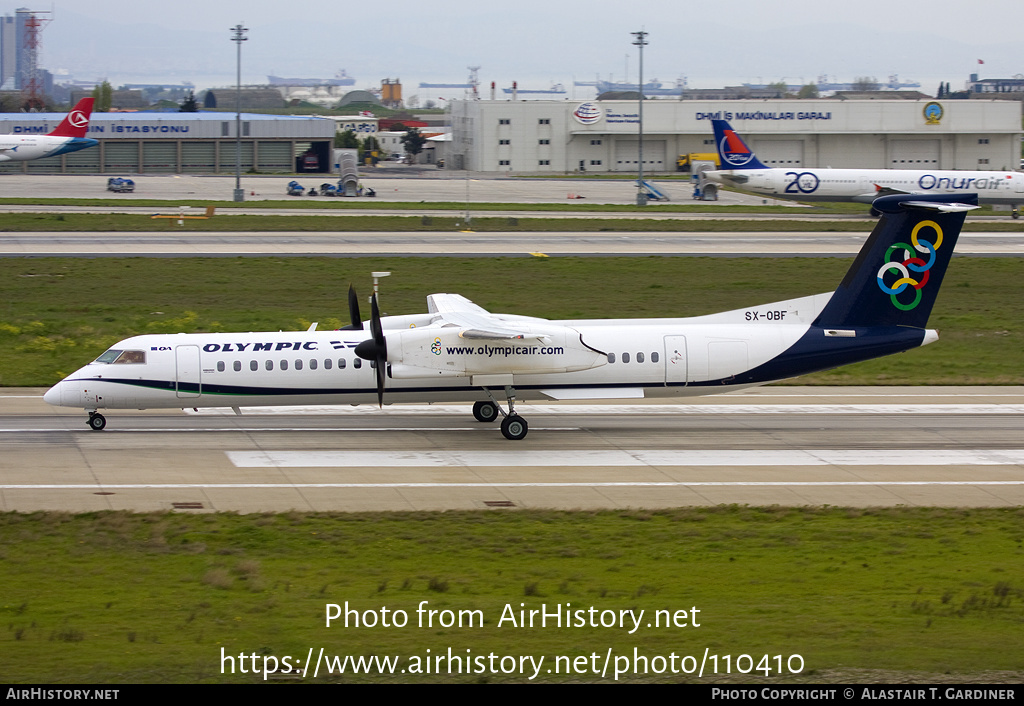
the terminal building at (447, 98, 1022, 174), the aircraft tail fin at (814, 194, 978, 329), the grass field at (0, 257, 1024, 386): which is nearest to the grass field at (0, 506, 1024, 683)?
the aircraft tail fin at (814, 194, 978, 329)

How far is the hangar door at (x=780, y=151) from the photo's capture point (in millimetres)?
134125

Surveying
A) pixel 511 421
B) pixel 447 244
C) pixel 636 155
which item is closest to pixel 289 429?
pixel 511 421

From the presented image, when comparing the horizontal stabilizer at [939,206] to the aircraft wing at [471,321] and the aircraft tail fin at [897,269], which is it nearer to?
the aircraft tail fin at [897,269]

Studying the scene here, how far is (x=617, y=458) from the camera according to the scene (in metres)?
26.5

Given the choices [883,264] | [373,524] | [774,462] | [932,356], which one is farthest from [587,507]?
[932,356]

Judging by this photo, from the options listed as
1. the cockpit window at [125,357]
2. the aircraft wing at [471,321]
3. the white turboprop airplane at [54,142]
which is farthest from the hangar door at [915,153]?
the cockpit window at [125,357]

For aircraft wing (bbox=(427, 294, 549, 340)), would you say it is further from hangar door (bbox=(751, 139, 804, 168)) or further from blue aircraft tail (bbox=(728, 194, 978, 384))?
hangar door (bbox=(751, 139, 804, 168))

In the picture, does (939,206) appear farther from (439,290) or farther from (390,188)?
(390,188)

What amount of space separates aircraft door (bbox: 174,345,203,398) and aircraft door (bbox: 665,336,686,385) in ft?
40.5

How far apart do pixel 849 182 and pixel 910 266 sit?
62.3m

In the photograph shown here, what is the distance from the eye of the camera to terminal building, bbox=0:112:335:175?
124688mm

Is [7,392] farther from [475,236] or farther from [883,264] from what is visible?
[475,236]

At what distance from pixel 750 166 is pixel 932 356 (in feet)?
178
